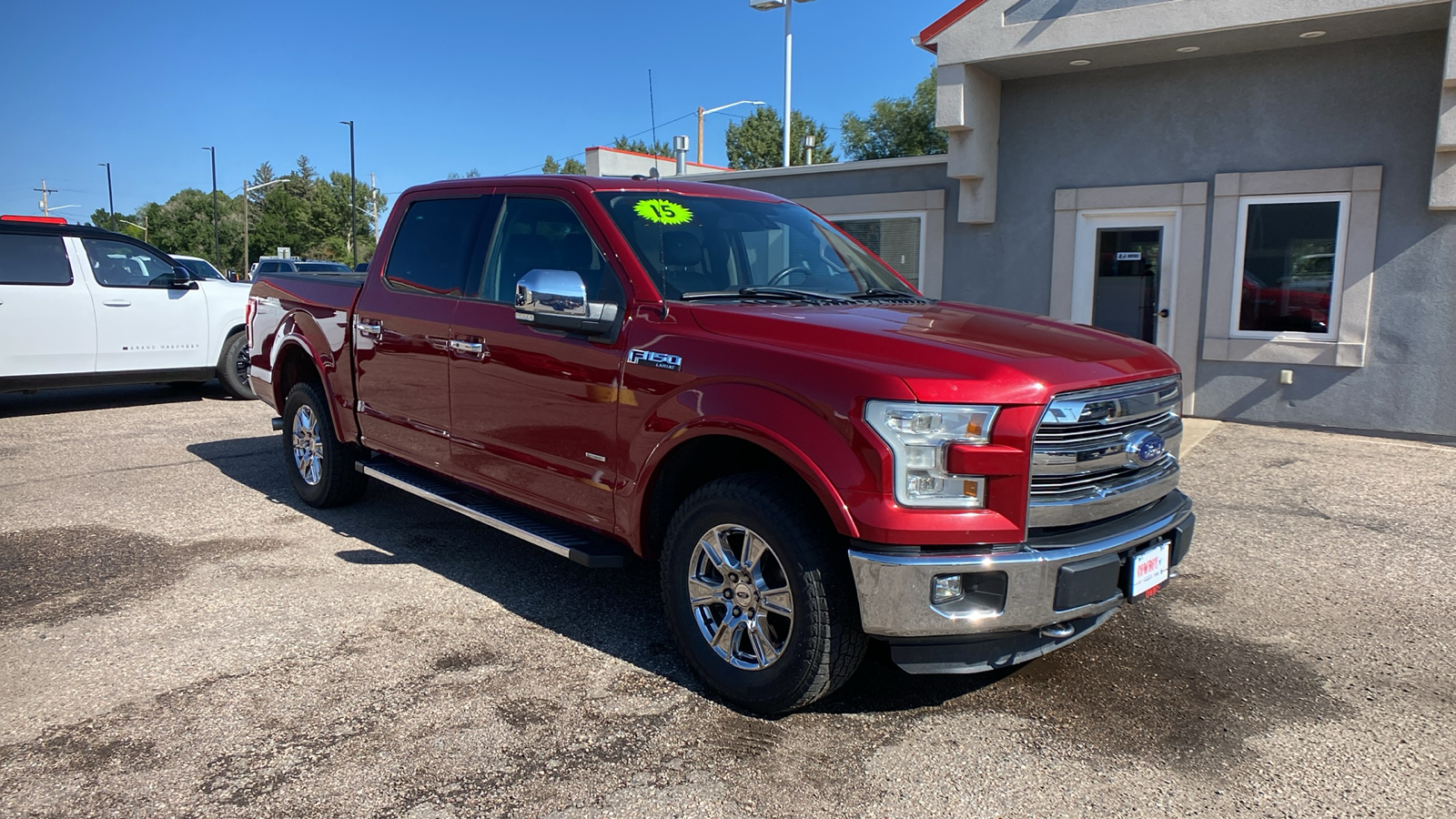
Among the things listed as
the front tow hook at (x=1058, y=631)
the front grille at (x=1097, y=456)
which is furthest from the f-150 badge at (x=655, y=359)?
the front tow hook at (x=1058, y=631)

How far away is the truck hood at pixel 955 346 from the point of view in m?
3.02

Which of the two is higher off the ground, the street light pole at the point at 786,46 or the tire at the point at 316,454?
the street light pole at the point at 786,46

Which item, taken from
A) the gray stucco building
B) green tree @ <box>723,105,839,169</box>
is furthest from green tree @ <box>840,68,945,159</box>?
the gray stucco building

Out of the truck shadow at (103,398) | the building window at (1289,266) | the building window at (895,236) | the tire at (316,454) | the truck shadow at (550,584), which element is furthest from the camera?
the building window at (895,236)

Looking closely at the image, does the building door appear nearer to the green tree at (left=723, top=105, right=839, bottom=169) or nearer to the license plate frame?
the license plate frame

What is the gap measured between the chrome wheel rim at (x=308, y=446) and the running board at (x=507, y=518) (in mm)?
583

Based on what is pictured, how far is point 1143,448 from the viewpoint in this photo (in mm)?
3416

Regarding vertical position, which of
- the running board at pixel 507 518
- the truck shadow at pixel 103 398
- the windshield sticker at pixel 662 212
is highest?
the windshield sticker at pixel 662 212

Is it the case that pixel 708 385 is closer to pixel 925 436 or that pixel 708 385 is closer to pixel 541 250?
pixel 925 436

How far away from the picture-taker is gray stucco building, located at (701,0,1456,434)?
9180mm

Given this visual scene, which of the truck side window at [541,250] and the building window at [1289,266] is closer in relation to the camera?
the truck side window at [541,250]

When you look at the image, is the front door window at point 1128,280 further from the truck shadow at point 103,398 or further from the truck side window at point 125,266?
the truck shadow at point 103,398

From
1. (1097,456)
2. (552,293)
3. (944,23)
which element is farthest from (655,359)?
(944,23)

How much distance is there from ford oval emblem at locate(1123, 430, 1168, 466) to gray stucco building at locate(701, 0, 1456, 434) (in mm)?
7354
